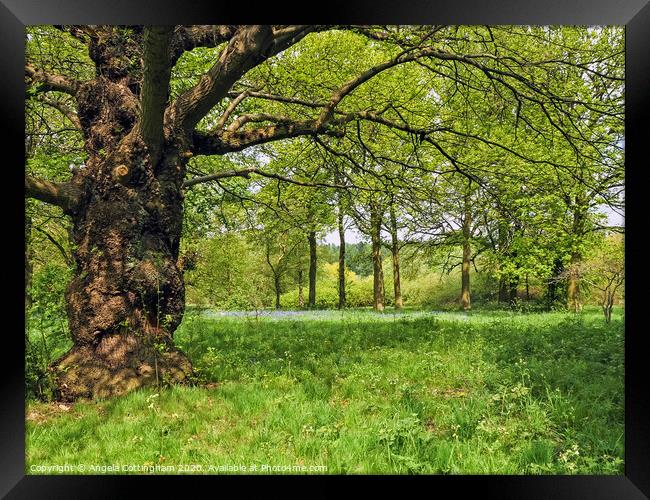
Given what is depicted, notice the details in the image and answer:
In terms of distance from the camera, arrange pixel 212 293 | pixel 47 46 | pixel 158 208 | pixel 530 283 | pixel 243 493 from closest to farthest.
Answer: pixel 243 493
pixel 158 208
pixel 47 46
pixel 212 293
pixel 530 283

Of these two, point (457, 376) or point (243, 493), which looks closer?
point (243, 493)

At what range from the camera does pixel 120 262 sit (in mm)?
4164

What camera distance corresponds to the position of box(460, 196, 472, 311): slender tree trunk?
535 centimetres

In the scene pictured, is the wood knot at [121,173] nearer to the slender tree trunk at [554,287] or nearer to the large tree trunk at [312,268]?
the large tree trunk at [312,268]

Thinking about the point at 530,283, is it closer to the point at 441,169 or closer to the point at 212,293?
the point at 441,169

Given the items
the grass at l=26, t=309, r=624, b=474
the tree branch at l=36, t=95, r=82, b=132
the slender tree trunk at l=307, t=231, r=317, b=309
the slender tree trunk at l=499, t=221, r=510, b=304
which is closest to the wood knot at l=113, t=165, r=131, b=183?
the tree branch at l=36, t=95, r=82, b=132

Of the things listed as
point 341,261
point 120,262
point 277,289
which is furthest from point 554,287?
point 120,262

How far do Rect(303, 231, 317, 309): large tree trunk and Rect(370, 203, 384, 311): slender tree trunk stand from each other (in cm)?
103

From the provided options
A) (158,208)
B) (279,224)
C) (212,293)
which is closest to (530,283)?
(279,224)

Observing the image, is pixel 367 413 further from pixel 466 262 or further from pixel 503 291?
pixel 503 291
